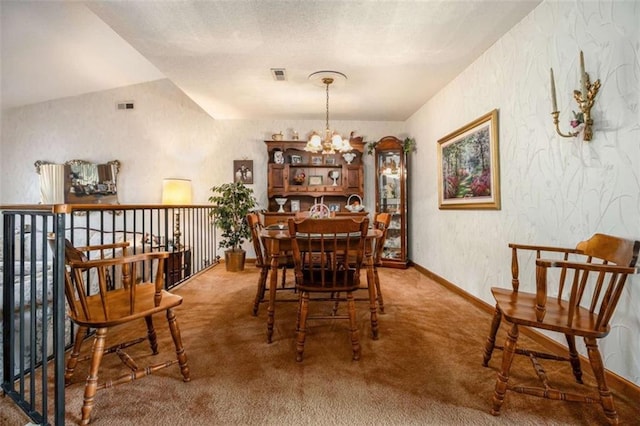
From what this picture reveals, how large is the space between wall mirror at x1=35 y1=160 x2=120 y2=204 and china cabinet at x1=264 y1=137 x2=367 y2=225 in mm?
2723

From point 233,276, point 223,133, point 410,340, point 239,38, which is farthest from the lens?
point 223,133

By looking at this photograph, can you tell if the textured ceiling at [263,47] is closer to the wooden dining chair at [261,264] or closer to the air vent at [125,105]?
the air vent at [125,105]

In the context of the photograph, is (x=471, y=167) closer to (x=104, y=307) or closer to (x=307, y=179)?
(x=307, y=179)

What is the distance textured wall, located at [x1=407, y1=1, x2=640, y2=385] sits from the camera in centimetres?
146

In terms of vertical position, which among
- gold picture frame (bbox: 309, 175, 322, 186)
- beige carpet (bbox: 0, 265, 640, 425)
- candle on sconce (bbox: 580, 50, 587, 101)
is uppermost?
candle on sconce (bbox: 580, 50, 587, 101)

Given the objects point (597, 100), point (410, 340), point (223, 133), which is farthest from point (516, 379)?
point (223, 133)

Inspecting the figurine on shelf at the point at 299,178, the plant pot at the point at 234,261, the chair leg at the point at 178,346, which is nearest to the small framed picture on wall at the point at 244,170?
the figurine on shelf at the point at 299,178

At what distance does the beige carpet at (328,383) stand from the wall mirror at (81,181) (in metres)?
3.66

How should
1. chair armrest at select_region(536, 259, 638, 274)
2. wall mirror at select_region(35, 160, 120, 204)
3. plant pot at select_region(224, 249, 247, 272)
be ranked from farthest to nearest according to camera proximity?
wall mirror at select_region(35, 160, 120, 204), plant pot at select_region(224, 249, 247, 272), chair armrest at select_region(536, 259, 638, 274)

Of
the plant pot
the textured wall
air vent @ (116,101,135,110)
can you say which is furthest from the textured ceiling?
the plant pot

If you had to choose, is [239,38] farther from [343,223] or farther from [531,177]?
[531,177]

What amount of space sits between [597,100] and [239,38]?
8.12 feet

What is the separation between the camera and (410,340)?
2.03 m

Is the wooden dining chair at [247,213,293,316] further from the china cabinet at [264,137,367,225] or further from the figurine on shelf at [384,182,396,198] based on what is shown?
the figurine on shelf at [384,182,396,198]
